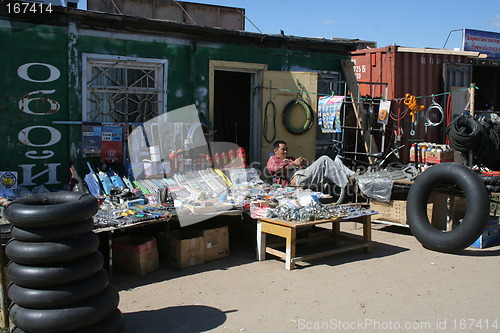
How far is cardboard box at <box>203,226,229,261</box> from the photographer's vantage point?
655cm

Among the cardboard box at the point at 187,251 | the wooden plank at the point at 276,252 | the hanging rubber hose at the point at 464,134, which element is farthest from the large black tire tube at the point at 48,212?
the hanging rubber hose at the point at 464,134

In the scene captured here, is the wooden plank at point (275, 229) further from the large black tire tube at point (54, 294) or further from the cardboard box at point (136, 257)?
the large black tire tube at point (54, 294)

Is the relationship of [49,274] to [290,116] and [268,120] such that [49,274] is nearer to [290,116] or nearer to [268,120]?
[268,120]

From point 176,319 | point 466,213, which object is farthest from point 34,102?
point 466,213

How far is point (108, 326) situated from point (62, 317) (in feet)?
1.35

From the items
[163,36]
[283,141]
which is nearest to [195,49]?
[163,36]

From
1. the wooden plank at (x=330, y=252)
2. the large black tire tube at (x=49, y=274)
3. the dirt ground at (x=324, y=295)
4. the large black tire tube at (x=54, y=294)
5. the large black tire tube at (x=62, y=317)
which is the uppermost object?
the large black tire tube at (x=49, y=274)

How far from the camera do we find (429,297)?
17.5ft

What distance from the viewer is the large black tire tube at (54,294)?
12.6 feet

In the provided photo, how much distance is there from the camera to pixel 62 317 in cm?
381

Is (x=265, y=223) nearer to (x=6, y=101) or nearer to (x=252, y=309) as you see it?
(x=252, y=309)

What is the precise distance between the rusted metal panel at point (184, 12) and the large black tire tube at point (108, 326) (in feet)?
34.9

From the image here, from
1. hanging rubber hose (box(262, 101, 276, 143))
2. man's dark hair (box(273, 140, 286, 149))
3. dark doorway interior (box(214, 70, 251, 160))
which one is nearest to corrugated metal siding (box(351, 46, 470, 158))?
dark doorway interior (box(214, 70, 251, 160))

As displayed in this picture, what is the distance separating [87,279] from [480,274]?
15.7 ft
